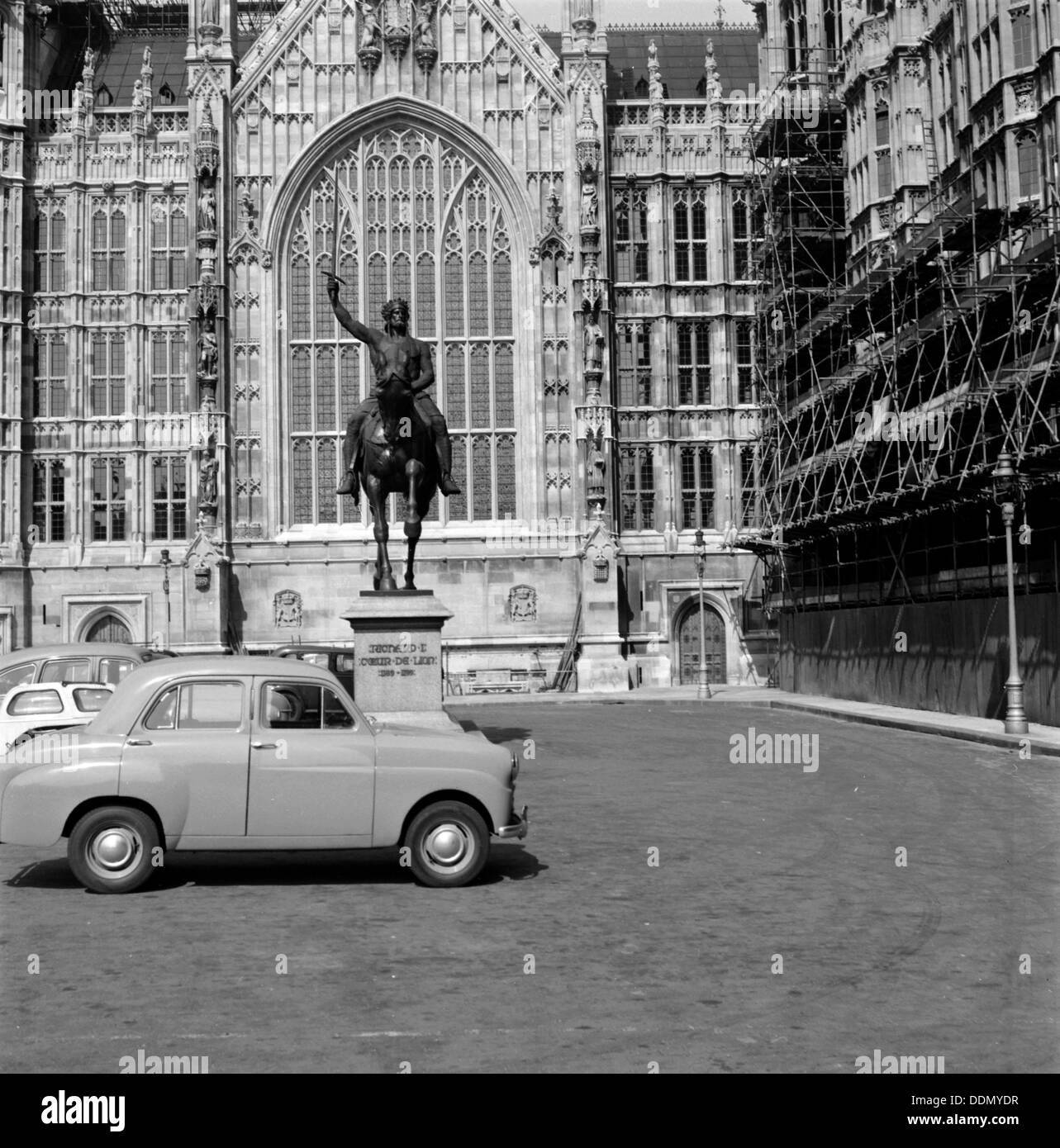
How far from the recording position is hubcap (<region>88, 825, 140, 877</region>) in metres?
11.0

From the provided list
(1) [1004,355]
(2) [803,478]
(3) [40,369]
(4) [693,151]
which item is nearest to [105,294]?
(3) [40,369]

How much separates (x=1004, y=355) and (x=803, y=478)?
35.4 ft

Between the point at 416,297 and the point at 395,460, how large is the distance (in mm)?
29422

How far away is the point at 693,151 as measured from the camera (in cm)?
4922

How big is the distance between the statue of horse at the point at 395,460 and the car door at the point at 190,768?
8.44m

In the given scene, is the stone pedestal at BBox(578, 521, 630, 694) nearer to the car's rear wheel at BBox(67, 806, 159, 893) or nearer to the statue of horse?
the statue of horse

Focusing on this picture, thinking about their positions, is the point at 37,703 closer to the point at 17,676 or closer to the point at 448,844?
the point at 17,676

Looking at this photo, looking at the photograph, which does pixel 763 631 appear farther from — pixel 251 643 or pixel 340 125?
pixel 340 125

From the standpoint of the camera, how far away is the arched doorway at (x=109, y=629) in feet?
154

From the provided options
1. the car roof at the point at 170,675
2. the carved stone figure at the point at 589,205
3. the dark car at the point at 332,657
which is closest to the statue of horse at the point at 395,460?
the car roof at the point at 170,675

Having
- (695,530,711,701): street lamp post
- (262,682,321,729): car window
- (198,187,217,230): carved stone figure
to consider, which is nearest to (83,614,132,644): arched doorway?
(198,187,217,230): carved stone figure

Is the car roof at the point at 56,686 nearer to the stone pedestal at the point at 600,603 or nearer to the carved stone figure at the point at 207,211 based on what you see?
the stone pedestal at the point at 600,603

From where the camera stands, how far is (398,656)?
18.5 meters

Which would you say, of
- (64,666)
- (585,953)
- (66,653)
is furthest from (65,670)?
(585,953)
